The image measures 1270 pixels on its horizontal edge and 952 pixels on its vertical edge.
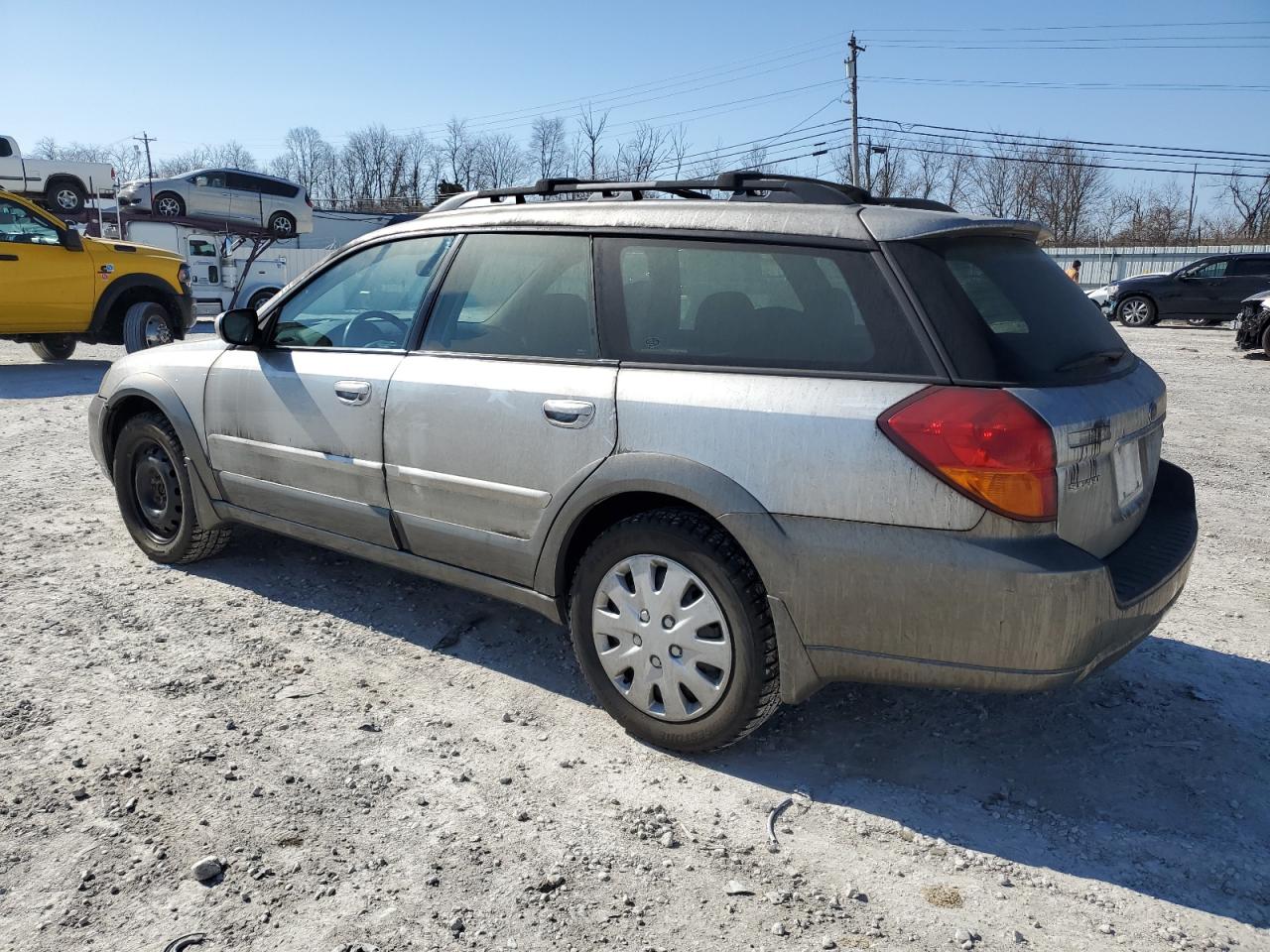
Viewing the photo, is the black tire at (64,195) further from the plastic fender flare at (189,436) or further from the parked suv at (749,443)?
the parked suv at (749,443)

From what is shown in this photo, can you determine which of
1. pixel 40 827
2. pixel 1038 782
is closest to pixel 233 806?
pixel 40 827

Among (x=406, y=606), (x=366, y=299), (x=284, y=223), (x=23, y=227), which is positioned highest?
(x=284, y=223)

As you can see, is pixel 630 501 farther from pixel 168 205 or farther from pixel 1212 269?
pixel 168 205

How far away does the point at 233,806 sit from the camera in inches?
113

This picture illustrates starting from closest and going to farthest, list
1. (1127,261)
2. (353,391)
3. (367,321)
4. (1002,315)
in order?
(1002,315)
(353,391)
(367,321)
(1127,261)

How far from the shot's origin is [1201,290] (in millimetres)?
21938

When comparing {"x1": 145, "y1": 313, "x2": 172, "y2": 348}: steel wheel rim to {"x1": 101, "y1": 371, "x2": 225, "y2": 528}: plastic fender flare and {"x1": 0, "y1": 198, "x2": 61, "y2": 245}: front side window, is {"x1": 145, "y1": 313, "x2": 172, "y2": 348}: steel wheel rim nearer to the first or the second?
{"x1": 0, "y1": 198, "x2": 61, "y2": 245}: front side window

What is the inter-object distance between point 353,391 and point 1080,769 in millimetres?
2931

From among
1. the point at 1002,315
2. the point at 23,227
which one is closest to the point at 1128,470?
the point at 1002,315

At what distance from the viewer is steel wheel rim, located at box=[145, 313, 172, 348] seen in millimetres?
13070

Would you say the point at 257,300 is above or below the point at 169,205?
below

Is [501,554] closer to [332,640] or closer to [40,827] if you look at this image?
[332,640]

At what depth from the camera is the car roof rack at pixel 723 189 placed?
3156 mm

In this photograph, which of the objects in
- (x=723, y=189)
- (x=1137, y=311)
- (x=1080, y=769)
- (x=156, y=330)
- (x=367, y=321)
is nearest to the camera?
(x=1080, y=769)
